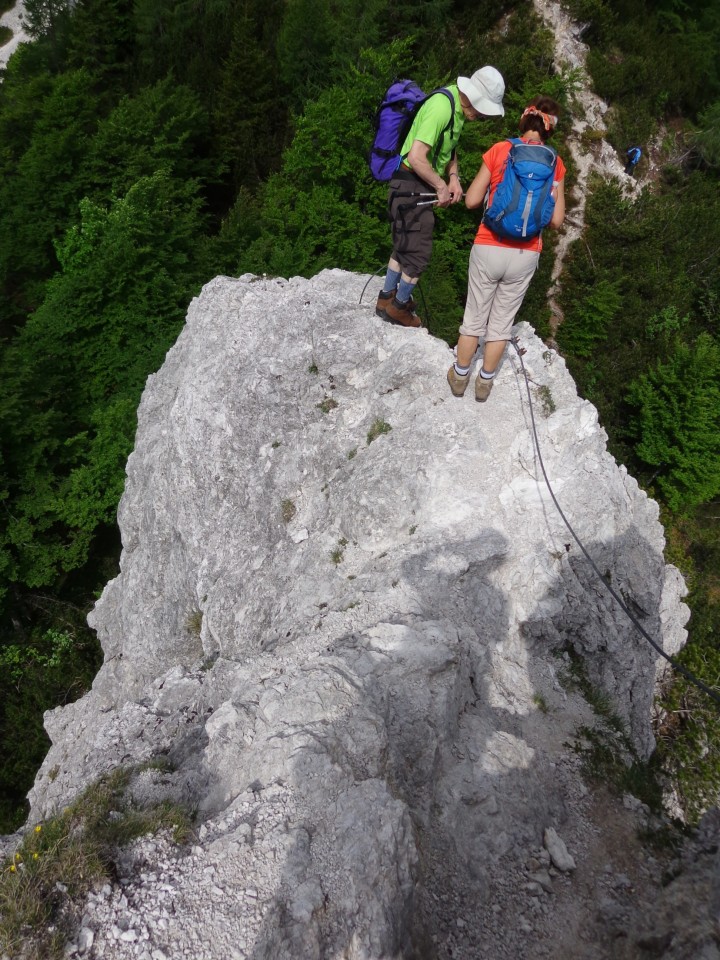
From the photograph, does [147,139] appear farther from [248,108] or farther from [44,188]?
[248,108]

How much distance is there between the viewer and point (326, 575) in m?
6.28

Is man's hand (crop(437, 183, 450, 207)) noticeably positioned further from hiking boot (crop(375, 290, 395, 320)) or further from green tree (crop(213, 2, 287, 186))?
green tree (crop(213, 2, 287, 186))

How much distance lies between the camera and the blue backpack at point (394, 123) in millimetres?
5832

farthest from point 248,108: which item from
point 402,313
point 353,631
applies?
point 353,631

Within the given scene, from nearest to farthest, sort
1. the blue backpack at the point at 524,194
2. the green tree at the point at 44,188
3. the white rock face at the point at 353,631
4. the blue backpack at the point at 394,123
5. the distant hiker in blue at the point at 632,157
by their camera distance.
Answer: the white rock face at the point at 353,631 < the blue backpack at the point at 524,194 < the blue backpack at the point at 394,123 < the distant hiker in blue at the point at 632,157 < the green tree at the point at 44,188

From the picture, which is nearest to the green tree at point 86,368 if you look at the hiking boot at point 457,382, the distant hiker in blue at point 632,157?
the hiking boot at point 457,382

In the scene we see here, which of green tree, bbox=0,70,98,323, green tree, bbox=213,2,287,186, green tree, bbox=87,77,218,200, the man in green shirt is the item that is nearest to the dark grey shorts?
the man in green shirt

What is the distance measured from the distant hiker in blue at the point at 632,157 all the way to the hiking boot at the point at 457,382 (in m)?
17.5

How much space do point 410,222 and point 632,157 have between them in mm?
16934

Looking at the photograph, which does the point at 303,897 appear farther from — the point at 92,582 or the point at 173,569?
the point at 92,582

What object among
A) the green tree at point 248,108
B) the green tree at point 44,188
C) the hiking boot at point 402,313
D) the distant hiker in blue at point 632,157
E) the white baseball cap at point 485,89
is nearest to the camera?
the white baseball cap at point 485,89

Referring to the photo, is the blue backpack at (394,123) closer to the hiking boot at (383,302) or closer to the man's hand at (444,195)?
the man's hand at (444,195)

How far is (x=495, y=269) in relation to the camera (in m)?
5.55

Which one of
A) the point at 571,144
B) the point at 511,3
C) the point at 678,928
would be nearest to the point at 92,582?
the point at 678,928
